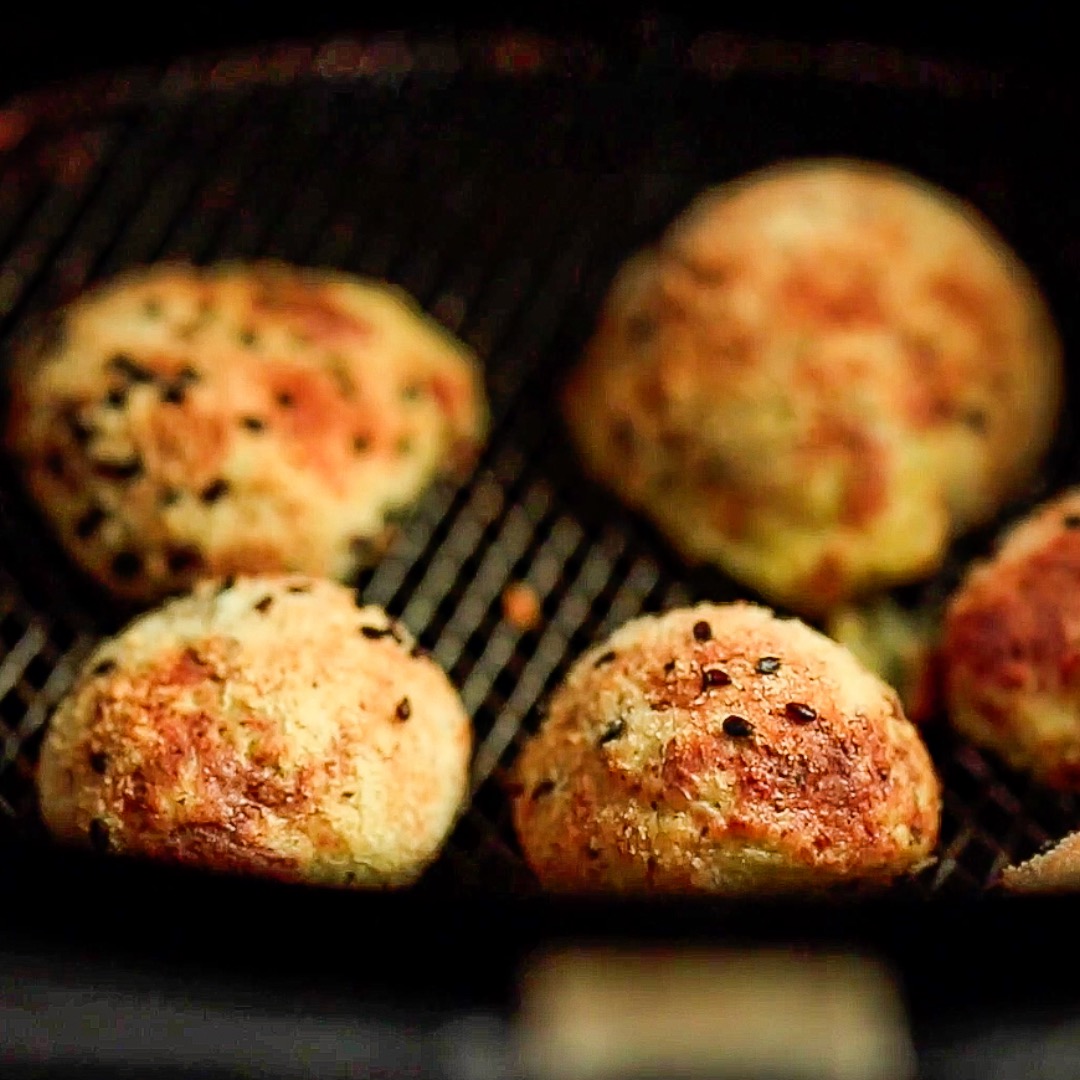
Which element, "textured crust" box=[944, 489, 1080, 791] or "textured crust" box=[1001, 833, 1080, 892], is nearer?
"textured crust" box=[1001, 833, 1080, 892]

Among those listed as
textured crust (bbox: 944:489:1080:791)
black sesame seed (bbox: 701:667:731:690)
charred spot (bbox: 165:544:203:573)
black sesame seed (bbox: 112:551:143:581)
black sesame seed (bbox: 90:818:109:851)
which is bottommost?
black sesame seed (bbox: 90:818:109:851)

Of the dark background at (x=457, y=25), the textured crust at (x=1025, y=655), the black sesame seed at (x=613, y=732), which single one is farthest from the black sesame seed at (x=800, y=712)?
the dark background at (x=457, y=25)

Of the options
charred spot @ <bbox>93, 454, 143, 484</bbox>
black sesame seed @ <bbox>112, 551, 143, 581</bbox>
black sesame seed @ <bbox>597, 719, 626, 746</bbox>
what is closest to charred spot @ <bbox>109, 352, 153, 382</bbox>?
charred spot @ <bbox>93, 454, 143, 484</bbox>

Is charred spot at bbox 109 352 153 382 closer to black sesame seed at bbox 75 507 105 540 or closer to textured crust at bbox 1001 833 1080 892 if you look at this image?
black sesame seed at bbox 75 507 105 540

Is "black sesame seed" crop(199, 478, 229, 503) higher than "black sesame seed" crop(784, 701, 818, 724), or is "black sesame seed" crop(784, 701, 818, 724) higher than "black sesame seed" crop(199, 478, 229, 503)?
"black sesame seed" crop(784, 701, 818, 724)

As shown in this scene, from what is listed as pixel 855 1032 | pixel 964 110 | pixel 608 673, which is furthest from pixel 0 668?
pixel 964 110

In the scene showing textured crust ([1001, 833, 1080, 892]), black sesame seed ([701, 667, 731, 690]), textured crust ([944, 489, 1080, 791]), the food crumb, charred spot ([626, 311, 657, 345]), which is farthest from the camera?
charred spot ([626, 311, 657, 345])

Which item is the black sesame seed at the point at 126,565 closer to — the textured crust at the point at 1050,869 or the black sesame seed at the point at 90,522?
the black sesame seed at the point at 90,522
